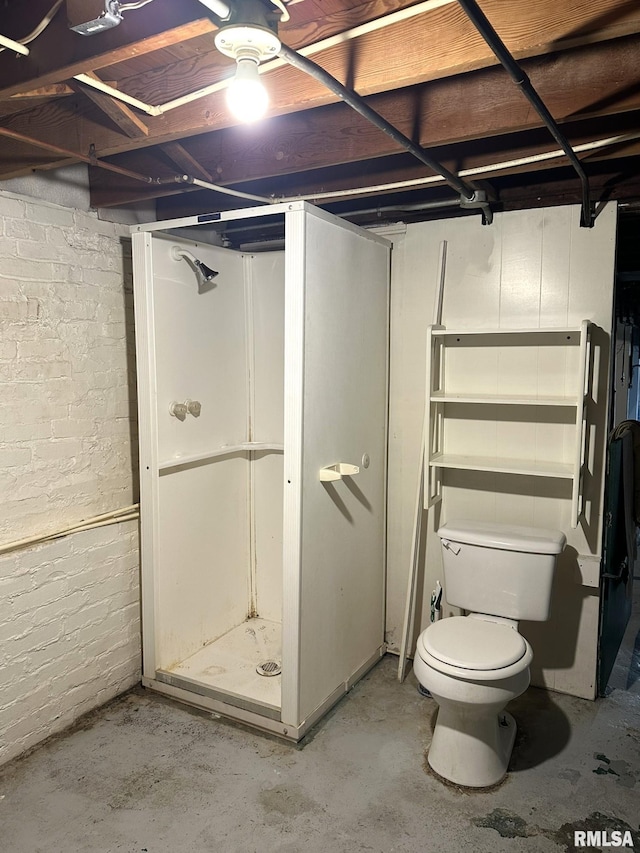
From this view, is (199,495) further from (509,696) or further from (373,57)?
(373,57)

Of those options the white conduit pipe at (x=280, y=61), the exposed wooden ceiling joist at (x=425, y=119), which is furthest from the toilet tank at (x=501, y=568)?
the white conduit pipe at (x=280, y=61)

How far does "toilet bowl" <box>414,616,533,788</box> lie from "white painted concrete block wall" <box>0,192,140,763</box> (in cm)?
133

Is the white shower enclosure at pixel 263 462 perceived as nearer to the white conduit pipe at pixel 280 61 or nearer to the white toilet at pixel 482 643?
the white toilet at pixel 482 643

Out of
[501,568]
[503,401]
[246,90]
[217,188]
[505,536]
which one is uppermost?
[217,188]

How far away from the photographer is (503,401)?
247cm

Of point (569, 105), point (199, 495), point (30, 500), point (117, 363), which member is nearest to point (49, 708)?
point (30, 500)

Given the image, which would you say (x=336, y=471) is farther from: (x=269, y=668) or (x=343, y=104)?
(x=343, y=104)

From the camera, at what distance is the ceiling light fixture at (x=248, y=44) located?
1075 mm

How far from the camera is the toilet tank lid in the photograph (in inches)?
94.7

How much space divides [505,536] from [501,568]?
127mm

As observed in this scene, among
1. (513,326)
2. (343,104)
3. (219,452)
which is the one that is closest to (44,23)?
(343,104)

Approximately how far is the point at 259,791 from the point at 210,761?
25cm

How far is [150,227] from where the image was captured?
8.11ft

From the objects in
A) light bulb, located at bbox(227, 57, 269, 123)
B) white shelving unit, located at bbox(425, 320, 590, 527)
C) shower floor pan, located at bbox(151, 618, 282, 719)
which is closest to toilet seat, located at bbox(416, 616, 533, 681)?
white shelving unit, located at bbox(425, 320, 590, 527)
